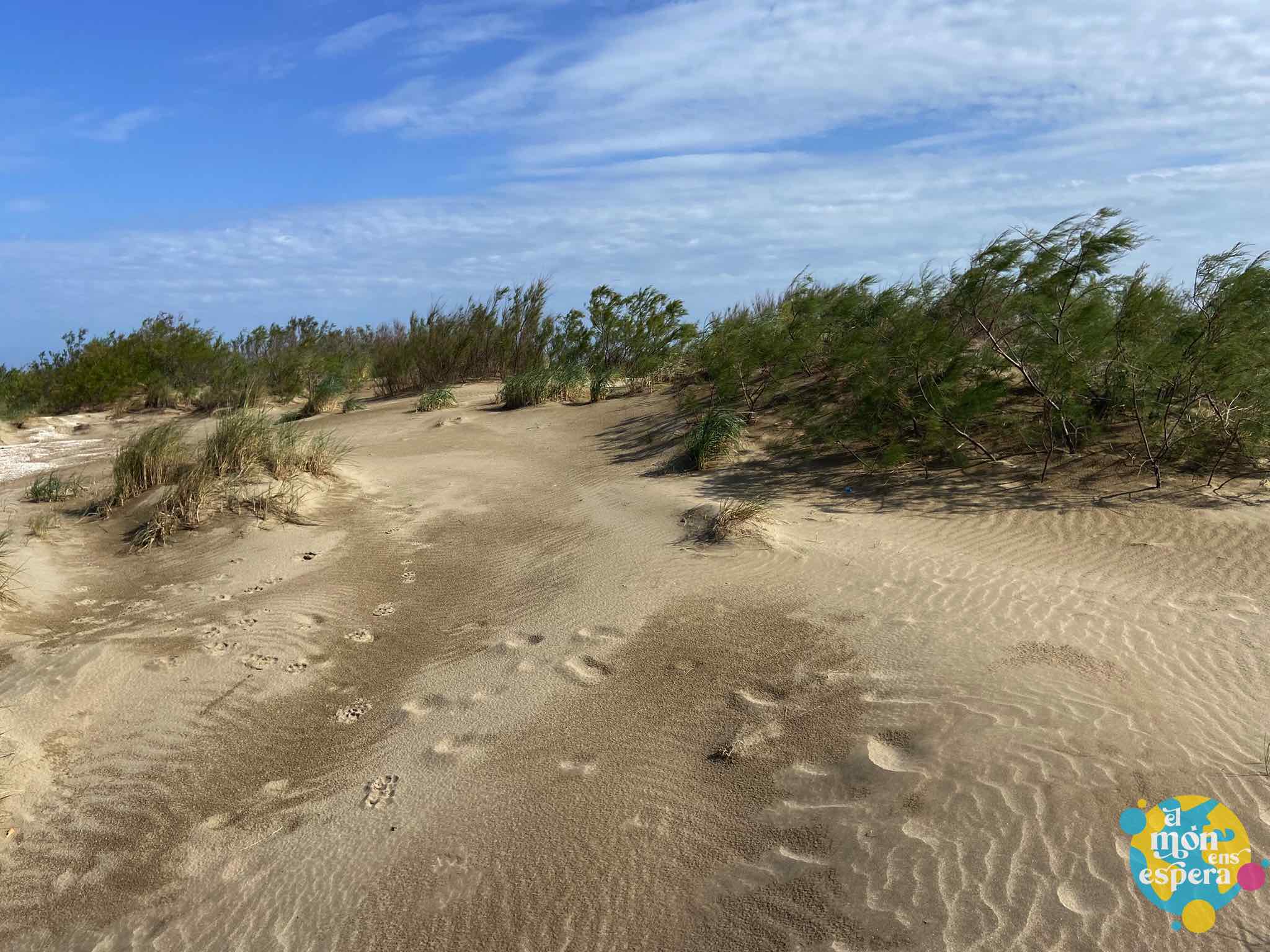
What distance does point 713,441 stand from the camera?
10844mm

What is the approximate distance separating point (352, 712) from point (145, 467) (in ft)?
17.8

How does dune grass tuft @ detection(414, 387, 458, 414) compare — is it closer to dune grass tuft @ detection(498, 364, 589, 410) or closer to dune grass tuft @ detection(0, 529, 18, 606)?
dune grass tuft @ detection(498, 364, 589, 410)

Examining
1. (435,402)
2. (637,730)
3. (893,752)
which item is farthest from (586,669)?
(435,402)

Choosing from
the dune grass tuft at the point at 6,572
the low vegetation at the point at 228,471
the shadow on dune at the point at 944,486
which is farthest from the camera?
the low vegetation at the point at 228,471

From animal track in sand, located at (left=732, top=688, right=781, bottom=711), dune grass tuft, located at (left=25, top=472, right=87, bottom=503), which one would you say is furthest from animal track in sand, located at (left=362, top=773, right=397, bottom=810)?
dune grass tuft, located at (left=25, top=472, right=87, bottom=503)

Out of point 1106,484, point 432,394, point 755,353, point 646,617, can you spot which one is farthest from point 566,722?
point 432,394

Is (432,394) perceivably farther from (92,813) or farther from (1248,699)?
(1248,699)

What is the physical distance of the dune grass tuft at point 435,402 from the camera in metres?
16.8

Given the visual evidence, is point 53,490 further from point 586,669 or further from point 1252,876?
point 1252,876

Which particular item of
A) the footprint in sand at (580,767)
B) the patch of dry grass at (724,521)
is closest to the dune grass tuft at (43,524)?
the patch of dry grass at (724,521)

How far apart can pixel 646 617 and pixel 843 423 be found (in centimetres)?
502

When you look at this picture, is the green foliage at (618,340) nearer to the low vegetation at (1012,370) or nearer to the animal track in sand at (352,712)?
the low vegetation at (1012,370)

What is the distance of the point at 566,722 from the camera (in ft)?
15.8

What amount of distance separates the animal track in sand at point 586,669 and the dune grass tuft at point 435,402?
1172 centimetres
